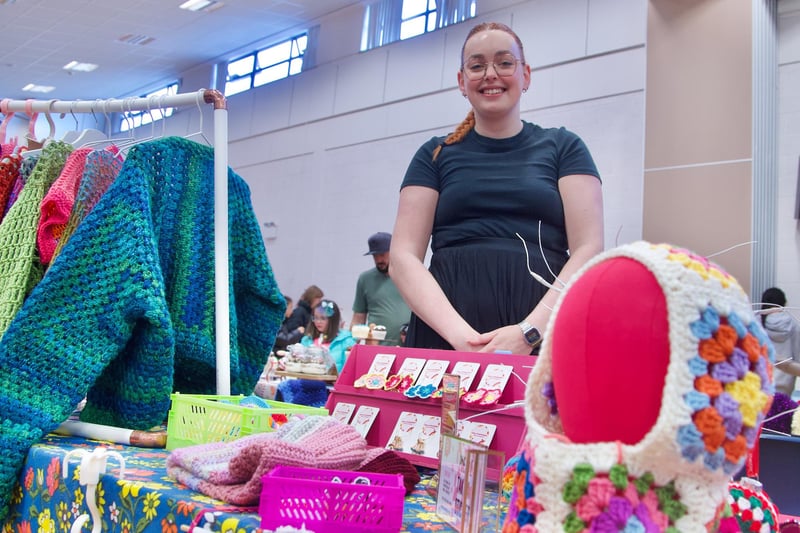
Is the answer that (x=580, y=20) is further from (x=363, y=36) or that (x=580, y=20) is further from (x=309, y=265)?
(x=309, y=265)

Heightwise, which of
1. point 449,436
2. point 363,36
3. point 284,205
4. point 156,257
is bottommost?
point 449,436

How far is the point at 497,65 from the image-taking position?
4.40ft

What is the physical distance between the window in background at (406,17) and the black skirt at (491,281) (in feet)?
20.9

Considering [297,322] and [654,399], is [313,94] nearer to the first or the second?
[297,322]

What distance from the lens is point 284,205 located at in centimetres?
934

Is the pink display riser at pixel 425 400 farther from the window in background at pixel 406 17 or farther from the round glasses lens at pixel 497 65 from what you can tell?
the window in background at pixel 406 17

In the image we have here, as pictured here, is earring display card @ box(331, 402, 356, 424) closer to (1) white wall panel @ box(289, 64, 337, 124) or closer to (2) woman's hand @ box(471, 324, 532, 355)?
(2) woman's hand @ box(471, 324, 532, 355)

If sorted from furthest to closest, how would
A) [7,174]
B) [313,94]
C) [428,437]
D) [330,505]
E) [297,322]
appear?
[313,94] < [297,322] < [7,174] < [428,437] < [330,505]

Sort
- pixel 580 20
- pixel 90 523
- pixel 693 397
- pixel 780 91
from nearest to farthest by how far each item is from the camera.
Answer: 1. pixel 693 397
2. pixel 90 523
3. pixel 780 91
4. pixel 580 20

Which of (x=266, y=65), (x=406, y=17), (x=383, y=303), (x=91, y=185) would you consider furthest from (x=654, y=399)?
(x=266, y=65)

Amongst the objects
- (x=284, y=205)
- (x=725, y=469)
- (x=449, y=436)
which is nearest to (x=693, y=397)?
(x=725, y=469)

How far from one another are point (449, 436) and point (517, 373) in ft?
0.71

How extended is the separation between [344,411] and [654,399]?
0.73 metres

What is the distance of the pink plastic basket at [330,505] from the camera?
2.36 feet
